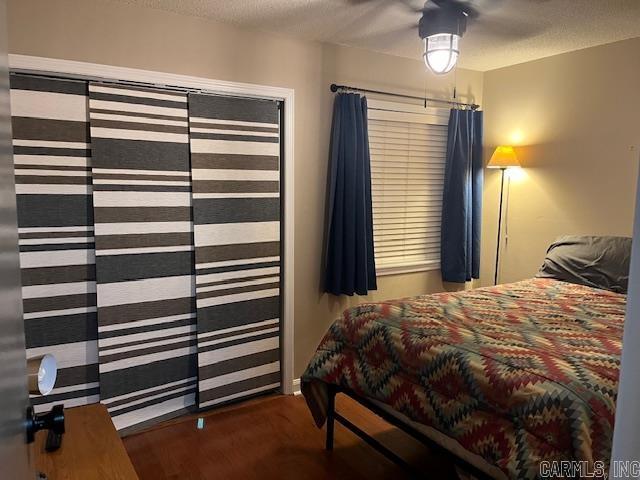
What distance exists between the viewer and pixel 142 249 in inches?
111

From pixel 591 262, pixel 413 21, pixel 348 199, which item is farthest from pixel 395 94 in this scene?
pixel 591 262

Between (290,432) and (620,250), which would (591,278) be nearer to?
(620,250)

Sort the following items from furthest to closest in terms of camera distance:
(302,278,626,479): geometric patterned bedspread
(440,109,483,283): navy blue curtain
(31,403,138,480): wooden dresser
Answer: (440,109,483,283): navy blue curtain, (302,278,626,479): geometric patterned bedspread, (31,403,138,480): wooden dresser

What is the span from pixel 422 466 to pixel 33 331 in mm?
2152

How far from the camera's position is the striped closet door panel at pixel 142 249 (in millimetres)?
2676

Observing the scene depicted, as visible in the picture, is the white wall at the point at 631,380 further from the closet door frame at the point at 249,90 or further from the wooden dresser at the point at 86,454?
the closet door frame at the point at 249,90

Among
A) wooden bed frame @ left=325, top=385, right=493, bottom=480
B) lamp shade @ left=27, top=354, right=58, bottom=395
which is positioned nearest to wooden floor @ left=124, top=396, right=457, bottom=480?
wooden bed frame @ left=325, top=385, right=493, bottom=480

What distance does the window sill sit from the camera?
3.82m

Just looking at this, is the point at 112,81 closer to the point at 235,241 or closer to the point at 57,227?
the point at 57,227

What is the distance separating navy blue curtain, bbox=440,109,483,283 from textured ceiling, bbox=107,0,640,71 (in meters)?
0.65

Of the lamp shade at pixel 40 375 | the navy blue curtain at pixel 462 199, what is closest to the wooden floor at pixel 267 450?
the navy blue curtain at pixel 462 199

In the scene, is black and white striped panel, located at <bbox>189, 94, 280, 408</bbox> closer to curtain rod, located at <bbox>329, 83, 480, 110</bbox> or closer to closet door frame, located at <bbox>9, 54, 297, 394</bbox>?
closet door frame, located at <bbox>9, 54, 297, 394</bbox>

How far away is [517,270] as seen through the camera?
403 cm

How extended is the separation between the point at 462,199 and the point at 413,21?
1549 millimetres
